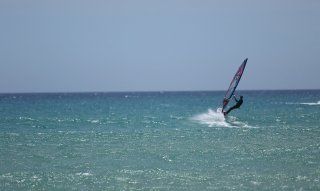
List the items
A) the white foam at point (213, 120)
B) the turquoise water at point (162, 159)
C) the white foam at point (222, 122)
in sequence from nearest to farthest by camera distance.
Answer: the turquoise water at point (162, 159), the white foam at point (222, 122), the white foam at point (213, 120)

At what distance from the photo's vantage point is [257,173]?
61.6ft

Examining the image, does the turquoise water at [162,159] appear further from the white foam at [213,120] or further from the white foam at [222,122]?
the white foam at [213,120]

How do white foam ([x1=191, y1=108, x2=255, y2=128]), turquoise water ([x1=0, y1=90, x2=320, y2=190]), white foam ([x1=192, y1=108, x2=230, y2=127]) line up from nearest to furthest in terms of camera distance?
turquoise water ([x1=0, y1=90, x2=320, y2=190])
white foam ([x1=191, y1=108, x2=255, y2=128])
white foam ([x1=192, y1=108, x2=230, y2=127])

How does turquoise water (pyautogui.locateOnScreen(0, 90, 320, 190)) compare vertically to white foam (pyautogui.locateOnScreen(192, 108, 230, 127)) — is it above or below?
below

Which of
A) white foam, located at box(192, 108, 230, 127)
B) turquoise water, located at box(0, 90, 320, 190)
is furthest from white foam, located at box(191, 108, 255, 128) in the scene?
turquoise water, located at box(0, 90, 320, 190)

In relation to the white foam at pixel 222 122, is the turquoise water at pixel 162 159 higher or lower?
lower

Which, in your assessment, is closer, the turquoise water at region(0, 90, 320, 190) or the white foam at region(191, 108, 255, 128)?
the turquoise water at region(0, 90, 320, 190)

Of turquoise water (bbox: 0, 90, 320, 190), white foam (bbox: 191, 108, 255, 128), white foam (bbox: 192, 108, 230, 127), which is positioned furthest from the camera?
white foam (bbox: 192, 108, 230, 127)

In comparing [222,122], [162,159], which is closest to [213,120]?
[222,122]

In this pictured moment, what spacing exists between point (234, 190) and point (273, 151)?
876cm

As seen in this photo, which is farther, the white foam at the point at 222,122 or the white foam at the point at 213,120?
the white foam at the point at 213,120

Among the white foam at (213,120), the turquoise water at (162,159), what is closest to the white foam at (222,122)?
the white foam at (213,120)

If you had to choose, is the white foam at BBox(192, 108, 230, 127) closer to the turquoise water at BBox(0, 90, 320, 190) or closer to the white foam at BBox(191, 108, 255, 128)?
the white foam at BBox(191, 108, 255, 128)

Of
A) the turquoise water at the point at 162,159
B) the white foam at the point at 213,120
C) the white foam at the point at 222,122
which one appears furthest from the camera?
the white foam at the point at 213,120
